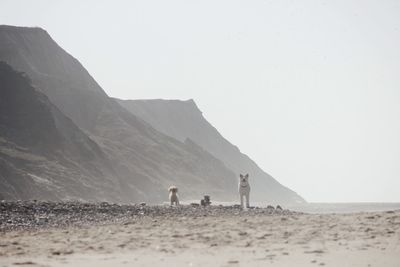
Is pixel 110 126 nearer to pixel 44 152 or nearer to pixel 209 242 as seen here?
pixel 44 152

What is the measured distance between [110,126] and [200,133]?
68190 mm

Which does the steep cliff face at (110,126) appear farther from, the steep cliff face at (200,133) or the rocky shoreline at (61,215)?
the rocky shoreline at (61,215)

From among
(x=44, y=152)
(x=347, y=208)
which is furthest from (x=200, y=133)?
(x=347, y=208)

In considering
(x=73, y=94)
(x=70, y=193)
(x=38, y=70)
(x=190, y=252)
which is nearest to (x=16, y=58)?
(x=38, y=70)

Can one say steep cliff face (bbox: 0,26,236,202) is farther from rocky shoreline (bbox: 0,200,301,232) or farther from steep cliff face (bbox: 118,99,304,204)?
rocky shoreline (bbox: 0,200,301,232)

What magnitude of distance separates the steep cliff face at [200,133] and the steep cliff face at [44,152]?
69.6m

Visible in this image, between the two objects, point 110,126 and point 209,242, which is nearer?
point 209,242

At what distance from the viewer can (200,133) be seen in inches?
6599

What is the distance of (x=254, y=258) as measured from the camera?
8828 millimetres

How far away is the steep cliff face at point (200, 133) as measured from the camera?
156 meters

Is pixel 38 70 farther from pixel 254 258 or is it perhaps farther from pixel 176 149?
pixel 254 258

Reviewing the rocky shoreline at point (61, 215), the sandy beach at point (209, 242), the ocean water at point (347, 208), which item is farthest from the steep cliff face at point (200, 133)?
the sandy beach at point (209, 242)

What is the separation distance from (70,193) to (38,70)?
50763 mm

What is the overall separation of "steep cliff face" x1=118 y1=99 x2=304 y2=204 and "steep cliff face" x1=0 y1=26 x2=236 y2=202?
36.5 m
